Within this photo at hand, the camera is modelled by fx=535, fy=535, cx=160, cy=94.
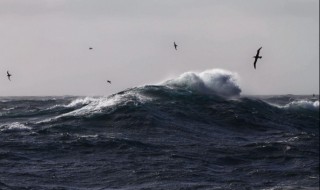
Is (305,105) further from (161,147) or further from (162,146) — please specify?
(161,147)

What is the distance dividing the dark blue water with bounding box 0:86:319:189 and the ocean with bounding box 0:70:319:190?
0.18 ft

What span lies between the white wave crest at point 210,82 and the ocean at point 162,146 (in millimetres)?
7898

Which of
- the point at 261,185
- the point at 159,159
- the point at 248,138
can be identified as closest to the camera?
the point at 261,185

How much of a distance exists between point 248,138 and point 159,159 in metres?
12.9

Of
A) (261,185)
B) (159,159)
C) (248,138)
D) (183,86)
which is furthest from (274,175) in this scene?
(183,86)

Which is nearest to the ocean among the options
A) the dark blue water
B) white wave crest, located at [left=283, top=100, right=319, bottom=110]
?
the dark blue water

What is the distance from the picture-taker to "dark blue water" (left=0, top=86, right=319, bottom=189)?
93.6 ft

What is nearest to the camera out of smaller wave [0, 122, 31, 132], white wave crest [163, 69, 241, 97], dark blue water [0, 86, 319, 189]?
dark blue water [0, 86, 319, 189]

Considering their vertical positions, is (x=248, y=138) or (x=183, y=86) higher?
(x=183, y=86)

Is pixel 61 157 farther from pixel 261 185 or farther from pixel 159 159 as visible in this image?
pixel 261 185

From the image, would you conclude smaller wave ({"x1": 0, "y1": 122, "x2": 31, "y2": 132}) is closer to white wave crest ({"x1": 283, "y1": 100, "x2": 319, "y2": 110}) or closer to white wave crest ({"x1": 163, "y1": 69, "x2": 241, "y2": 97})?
white wave crest ({"x1": 163, "y1": 69, "x2": 241, "y2": 97})

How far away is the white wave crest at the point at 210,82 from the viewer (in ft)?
234

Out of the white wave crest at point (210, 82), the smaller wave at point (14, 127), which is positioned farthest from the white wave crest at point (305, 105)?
the smaller wave at point (14, 127)

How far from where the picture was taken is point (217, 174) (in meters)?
30.6
